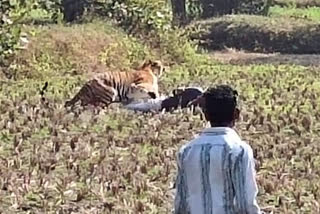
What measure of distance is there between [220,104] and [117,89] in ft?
24.1

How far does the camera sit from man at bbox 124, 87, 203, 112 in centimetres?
1061

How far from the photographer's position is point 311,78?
14.4 meters

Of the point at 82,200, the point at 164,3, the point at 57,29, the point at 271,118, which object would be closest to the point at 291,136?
the point at 271,118

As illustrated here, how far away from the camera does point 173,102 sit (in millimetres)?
10688

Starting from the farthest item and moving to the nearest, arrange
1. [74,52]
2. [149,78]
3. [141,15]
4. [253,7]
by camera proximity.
Answer: [253,7]
[141,15]
[74,52]
[149,78]

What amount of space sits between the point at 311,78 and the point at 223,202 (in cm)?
1060

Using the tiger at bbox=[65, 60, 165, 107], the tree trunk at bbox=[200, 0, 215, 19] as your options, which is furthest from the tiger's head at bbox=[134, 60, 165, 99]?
the tree trunk at bbox=[200, 0, 215, 19]

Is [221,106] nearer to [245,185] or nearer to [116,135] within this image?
[245,185]

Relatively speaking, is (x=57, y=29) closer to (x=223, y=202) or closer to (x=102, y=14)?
(x=102, y=14)

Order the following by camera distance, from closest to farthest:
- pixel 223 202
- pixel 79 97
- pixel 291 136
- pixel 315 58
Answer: pixel 223 202, pixel 291 136, pixel 79 97, pixel 315 58

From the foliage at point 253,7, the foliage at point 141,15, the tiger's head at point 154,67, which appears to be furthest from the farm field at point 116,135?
the foliage at point 253,7

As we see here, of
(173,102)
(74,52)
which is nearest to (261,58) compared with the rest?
(74,52)

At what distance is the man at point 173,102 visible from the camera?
34.8 ft

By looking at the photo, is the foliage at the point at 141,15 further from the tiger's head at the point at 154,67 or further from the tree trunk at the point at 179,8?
the tree trunk at the point at 179,8
